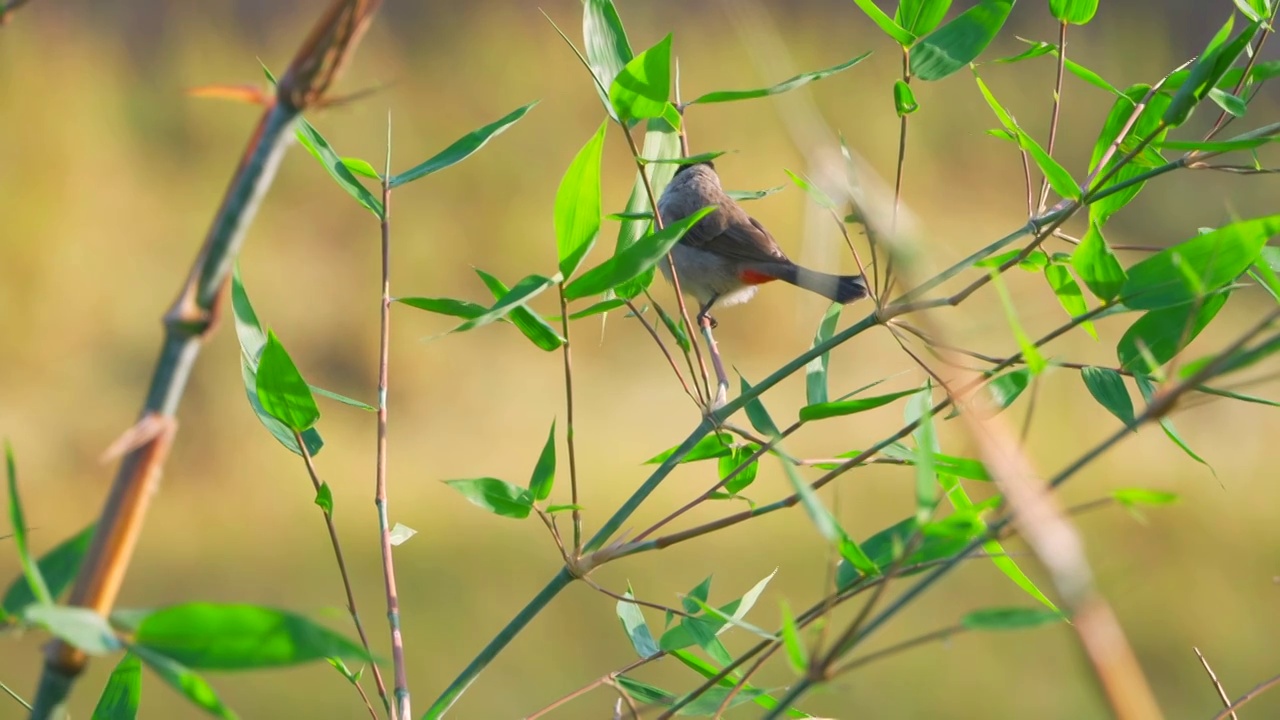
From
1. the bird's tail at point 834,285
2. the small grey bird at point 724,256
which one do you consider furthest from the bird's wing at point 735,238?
the bird's tail at point 834,285

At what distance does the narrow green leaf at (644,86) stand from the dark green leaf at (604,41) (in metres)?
0.02

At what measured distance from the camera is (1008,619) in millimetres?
276

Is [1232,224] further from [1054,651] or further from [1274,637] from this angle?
[1274,637]

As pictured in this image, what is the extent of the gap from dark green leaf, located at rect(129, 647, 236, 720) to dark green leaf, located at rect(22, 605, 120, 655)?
0.03 feet

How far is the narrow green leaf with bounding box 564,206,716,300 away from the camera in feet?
1.25

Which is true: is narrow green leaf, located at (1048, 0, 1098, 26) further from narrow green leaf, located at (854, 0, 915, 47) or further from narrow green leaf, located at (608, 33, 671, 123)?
narrow green leaf, located at (608, 33, 671, 123)

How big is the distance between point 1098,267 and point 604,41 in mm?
215

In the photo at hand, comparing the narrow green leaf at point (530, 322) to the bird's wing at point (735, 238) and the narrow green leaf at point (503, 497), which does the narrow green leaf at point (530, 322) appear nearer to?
the narrow green leaf at point (503, 497)

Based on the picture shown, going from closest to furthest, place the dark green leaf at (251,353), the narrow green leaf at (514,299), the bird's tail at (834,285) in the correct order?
1. the narrow green leaf at (514,299)
2. the dark green leaf at (251,353)
3. the bird's tail at (834,285)

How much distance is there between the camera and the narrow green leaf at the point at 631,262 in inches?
14.9

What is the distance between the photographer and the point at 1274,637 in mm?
2023

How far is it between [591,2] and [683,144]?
10 cm

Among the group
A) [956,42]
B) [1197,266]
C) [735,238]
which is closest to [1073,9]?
[956,42]

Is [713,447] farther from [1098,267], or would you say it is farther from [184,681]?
[184,681]
